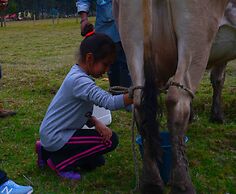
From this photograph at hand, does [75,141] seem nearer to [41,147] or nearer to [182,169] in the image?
[41,147]

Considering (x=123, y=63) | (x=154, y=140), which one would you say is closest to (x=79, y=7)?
(x=123, y=63)

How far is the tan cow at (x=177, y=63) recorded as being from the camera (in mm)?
3422

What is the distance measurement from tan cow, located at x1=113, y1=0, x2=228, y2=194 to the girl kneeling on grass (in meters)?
0.31

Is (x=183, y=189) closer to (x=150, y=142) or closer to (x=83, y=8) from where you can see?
(x=150, y=142)

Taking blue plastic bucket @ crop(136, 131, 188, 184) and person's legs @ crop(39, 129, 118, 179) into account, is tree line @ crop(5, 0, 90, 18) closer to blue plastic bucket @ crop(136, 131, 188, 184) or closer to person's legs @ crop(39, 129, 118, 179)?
person's legs @ crop(39, 129, 118, 179)

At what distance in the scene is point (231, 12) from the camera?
3975 millimetres

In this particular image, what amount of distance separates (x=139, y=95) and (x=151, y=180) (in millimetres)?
569

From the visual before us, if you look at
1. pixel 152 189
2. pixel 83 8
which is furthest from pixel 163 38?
pixel 83 8

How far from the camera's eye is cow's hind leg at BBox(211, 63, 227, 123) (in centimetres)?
573

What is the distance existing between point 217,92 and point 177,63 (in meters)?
2.26

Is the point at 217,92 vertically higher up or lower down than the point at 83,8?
lower down

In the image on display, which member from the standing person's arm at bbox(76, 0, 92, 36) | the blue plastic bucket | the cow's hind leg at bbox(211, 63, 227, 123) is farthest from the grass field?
the standing person's arm at bbox(76, 0, 92, 36)

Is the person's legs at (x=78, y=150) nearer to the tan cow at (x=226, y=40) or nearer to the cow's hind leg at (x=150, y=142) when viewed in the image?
the cow's hind leg at (x=150, y=142)

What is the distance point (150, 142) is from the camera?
136 inches
